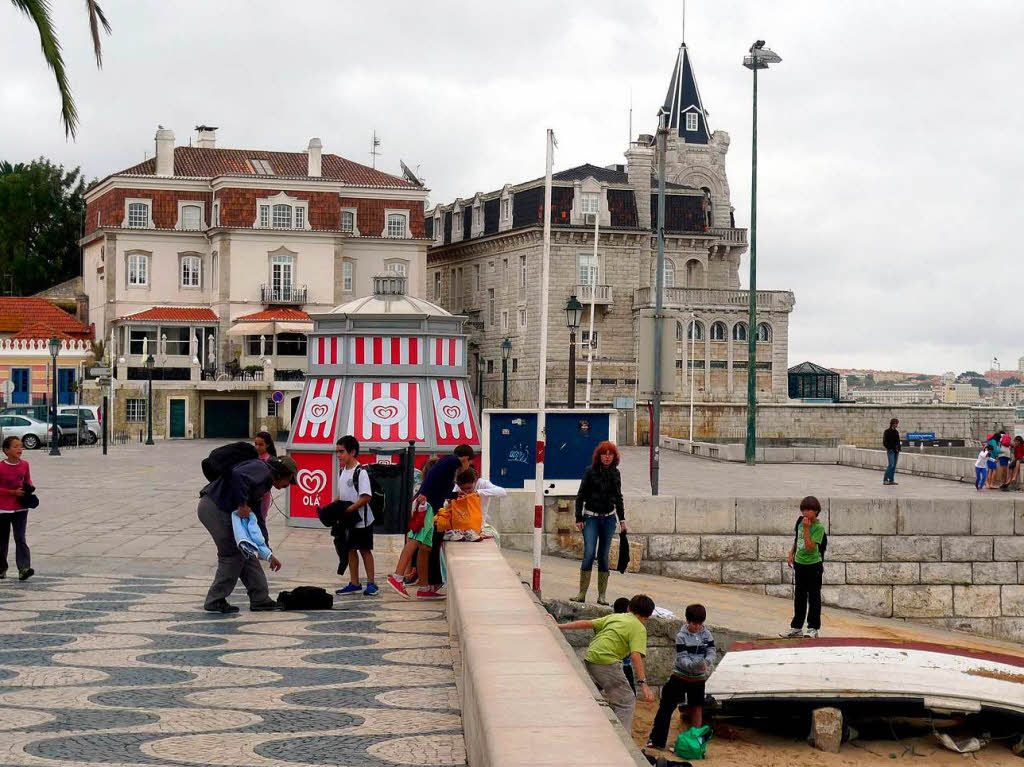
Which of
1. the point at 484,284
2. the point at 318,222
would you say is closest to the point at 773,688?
the point at 318,222

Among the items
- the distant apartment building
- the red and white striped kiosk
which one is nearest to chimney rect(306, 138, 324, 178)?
the distant apartment building

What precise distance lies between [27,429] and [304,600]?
36789 millimetres

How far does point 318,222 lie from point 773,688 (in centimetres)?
5345

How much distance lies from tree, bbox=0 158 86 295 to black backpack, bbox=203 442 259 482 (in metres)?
76.3

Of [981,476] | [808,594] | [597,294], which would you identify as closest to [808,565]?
[808,594]

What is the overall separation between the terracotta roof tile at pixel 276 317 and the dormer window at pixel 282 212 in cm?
414

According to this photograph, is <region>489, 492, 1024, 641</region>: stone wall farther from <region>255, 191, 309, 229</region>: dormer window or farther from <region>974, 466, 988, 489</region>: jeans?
<region>255, 191, 309, 229</region>: dormer window

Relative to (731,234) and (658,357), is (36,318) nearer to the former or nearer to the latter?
(731,234)

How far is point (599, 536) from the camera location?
1470 cm

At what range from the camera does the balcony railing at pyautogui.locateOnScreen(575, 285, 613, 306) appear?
68.7 m

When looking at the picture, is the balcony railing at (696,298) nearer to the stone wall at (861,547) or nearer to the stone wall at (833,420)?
the stone wall at (833,420)

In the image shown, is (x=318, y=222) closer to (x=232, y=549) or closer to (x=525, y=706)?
(x=232, y=549)

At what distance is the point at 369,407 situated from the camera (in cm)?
2052

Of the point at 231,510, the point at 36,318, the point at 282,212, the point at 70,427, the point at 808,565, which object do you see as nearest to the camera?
the point at 231,510
